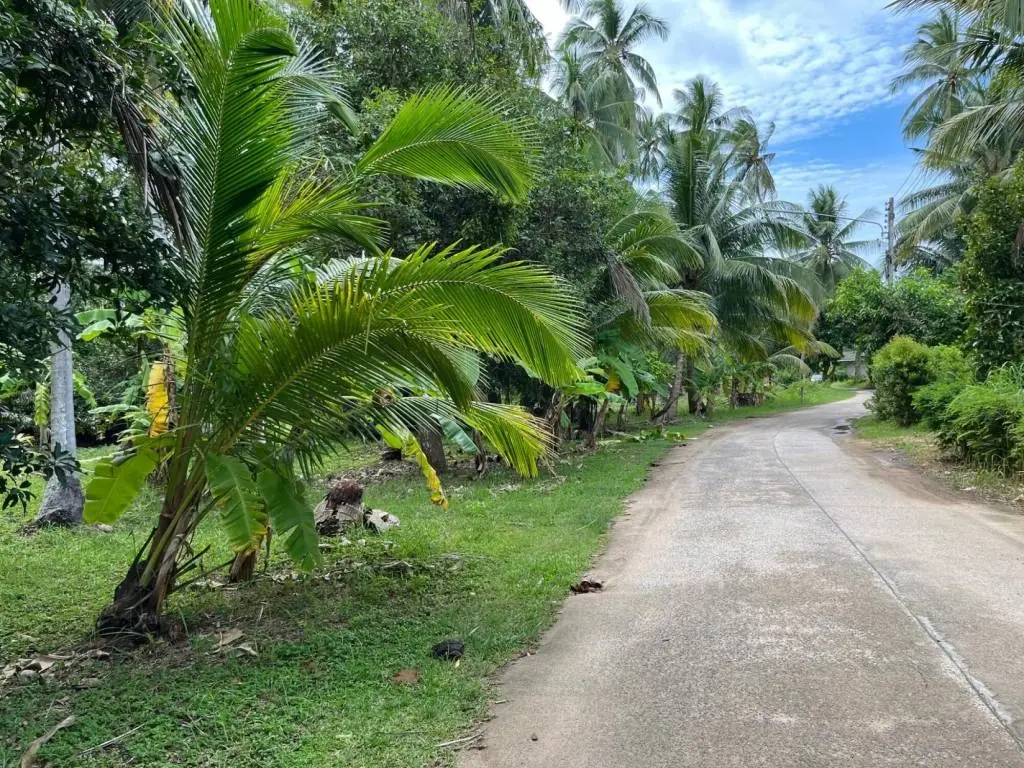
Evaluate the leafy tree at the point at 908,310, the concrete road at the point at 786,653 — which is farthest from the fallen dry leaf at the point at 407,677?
the leafy tree at the point at 908,310

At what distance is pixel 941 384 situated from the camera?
1408 cm

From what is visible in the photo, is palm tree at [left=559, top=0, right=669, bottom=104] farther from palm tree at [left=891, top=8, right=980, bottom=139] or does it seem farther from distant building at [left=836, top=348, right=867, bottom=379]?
distant building at [left=836, top=348, right=867, bottom=379]

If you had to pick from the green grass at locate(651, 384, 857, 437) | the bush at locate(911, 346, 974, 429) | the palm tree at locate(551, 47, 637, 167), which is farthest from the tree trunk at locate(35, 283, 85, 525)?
the palm tree at locate(551, 47, 637, 167)

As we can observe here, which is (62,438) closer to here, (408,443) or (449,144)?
(408,443)

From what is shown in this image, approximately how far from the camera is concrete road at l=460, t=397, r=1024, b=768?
125 inches

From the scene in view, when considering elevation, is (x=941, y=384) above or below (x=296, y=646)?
above

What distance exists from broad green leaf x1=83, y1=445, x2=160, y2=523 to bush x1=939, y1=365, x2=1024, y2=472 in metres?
9.71

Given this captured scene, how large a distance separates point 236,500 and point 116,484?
1.09 m

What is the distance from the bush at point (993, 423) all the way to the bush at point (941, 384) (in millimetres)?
893

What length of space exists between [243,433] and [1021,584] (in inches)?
210

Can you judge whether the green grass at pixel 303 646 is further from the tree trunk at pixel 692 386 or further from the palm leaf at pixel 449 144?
the tree trunk at pixel 692 386

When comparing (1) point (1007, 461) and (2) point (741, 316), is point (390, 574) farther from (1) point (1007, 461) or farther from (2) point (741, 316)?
(2) point (741, 316)

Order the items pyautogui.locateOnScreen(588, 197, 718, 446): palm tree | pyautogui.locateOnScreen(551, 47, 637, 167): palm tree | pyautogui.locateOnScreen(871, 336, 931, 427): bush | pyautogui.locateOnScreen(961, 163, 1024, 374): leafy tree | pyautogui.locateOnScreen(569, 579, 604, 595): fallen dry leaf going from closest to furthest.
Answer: pyautogui.locateOnScreen(569, 579, 604, 595): fallen dry leaf
pyautogui.locateOnScreen(961, 163, 1024, 374): leafy tree
pyautogui.locateOnScreen(588, 197, 718, 446): palm tree
pyautogui.locateOnScreen(871, 336, 931, 427): bush
pyautogui.locateOnScreen(551, 47, 637, 167): palm tree

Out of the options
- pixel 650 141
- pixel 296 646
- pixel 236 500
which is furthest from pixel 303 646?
pixel 650 141
